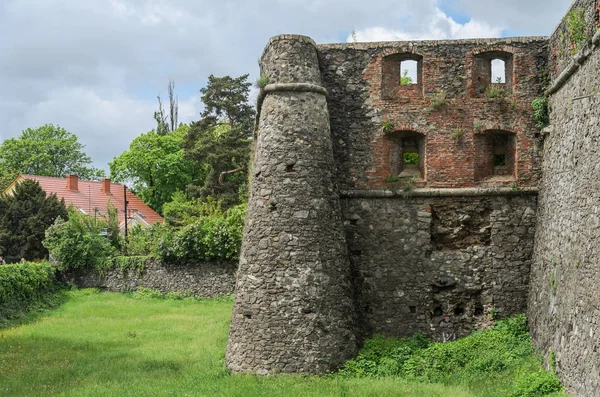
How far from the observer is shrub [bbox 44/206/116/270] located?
31.1 m

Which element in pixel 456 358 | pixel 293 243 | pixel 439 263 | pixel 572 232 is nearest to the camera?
pixel 572 232

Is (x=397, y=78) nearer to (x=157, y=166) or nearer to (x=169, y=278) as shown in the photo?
(x=169, y=278)

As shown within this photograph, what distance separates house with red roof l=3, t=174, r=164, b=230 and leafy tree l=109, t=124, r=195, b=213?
1.73 meters

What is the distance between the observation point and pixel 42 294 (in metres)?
27.6

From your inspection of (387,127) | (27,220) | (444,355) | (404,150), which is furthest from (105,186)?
(444,355)

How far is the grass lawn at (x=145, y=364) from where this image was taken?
1210 cm

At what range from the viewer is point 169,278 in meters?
28.0

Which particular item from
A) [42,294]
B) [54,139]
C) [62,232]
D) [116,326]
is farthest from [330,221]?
[54,139]

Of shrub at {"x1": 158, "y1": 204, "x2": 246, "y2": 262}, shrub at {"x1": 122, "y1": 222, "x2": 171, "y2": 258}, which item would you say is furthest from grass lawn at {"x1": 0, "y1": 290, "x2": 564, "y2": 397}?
shrub at {"x1": 122, "y1": 222, "x2": 171, "y2": 258}

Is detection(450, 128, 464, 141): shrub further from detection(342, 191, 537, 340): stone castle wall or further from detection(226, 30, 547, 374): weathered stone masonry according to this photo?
detection(342, 191, 537, 340): stone castle wall

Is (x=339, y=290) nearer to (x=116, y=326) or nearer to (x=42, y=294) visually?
(x=116, y=326)

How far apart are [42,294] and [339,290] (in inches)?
733

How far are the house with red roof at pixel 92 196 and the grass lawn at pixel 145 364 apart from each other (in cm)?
2563

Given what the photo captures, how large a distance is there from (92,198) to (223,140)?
17.9 meters
